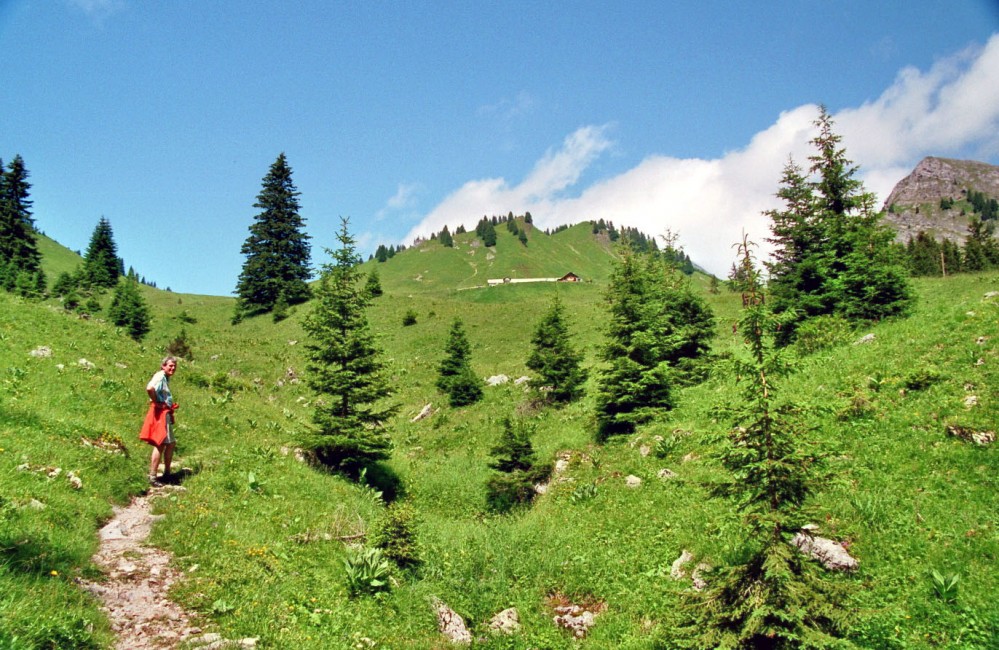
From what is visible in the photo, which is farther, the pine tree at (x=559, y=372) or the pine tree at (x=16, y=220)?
the pine tree at (x=16, y=220)

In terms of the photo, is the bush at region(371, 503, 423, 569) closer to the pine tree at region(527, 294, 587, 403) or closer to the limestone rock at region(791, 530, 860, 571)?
the limestone rock at region(791, 530, 860, 571)

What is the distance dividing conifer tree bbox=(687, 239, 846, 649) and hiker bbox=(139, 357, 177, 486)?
11107 mm

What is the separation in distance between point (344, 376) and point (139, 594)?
30.1ft

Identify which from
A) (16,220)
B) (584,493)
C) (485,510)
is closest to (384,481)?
(485,510)

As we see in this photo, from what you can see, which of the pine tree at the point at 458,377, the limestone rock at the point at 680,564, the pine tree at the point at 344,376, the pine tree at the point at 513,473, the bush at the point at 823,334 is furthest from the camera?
the pine tree at the point at 458,377

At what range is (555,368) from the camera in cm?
2553

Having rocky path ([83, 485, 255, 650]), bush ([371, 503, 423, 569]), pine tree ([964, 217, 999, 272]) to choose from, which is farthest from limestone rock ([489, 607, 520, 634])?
pine tree ([964, 217, 999, 272])

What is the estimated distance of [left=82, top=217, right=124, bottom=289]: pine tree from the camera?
235 feet

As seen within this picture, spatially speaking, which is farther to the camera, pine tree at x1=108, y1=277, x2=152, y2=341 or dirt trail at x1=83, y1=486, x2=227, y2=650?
pine tree at x1=108, y1=277, x2=152, y2=341

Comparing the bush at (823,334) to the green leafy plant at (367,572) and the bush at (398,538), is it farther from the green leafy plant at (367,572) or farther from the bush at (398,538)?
the green leafy plant at (367,572)

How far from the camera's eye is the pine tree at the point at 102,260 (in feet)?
235

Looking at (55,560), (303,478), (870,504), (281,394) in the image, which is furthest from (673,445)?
(281,394)

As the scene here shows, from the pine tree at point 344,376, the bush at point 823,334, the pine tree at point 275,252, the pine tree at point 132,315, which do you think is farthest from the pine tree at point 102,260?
the bush at point 823,334

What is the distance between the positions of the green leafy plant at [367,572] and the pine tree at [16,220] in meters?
70.3
